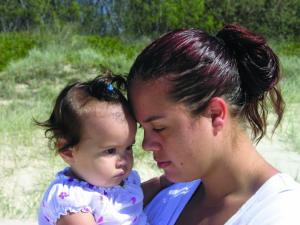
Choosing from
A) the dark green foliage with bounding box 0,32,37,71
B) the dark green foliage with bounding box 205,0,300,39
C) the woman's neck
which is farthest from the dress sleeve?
the dark green foliage with bounding box 205,0,300,39

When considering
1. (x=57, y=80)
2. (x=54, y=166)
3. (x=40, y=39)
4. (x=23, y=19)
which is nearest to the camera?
(x=54, y=166)

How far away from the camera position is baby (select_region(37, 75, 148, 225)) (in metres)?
1.91

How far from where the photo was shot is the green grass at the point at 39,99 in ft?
16.6

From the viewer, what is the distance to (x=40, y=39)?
13359 mm

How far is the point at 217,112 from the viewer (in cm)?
173

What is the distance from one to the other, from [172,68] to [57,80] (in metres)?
8.77

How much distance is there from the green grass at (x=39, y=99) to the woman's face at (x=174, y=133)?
0.51 meters

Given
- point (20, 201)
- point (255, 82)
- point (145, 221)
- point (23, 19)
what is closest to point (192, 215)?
point (145, 221)

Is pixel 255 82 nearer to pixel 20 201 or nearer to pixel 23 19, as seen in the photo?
pixel 20 201

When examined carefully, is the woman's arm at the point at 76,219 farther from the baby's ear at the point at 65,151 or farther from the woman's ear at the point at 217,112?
the woman's ear at the point at 217,112

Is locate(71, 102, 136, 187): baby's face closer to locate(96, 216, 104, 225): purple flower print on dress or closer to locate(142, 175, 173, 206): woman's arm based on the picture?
locate(96, 216, 104, 225): purple flower print on dress

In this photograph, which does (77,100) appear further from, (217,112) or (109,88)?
(217,112)

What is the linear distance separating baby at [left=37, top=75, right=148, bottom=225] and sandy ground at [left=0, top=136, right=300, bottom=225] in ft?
10.1

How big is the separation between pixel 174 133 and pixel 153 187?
0.51 m
